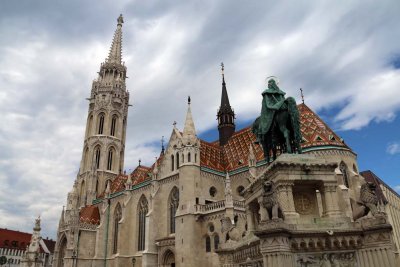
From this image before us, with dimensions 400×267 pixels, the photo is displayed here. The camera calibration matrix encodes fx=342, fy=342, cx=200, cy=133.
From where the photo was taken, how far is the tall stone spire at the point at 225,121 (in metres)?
38.7

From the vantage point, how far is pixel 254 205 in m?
9.89

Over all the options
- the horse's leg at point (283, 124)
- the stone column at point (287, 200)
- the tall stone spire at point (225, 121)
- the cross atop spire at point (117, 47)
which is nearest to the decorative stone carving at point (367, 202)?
the stone column at point (287, 200)

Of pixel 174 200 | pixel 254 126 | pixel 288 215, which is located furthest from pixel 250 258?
pixel 174 200

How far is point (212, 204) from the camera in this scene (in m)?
26.9

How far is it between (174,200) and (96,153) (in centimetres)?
2258

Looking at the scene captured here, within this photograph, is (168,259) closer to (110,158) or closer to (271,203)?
(110,158)

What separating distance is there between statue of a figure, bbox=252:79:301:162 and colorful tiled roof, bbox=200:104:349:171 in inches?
579

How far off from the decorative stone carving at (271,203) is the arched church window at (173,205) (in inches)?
953

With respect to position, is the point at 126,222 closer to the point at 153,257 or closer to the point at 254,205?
the point at 153,257

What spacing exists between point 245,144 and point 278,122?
956 inches

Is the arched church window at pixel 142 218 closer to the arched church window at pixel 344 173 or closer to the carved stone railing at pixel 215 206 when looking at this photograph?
the carved stone railing at pixel 215 206

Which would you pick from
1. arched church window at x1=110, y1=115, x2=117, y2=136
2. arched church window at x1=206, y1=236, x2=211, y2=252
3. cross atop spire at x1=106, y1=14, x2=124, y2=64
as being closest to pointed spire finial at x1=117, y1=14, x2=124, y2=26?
cross atop spire at x1=106, y1=14, x2=124, y2=64

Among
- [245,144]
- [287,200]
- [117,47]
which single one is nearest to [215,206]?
[245,144]

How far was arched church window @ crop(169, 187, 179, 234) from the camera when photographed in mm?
31078
